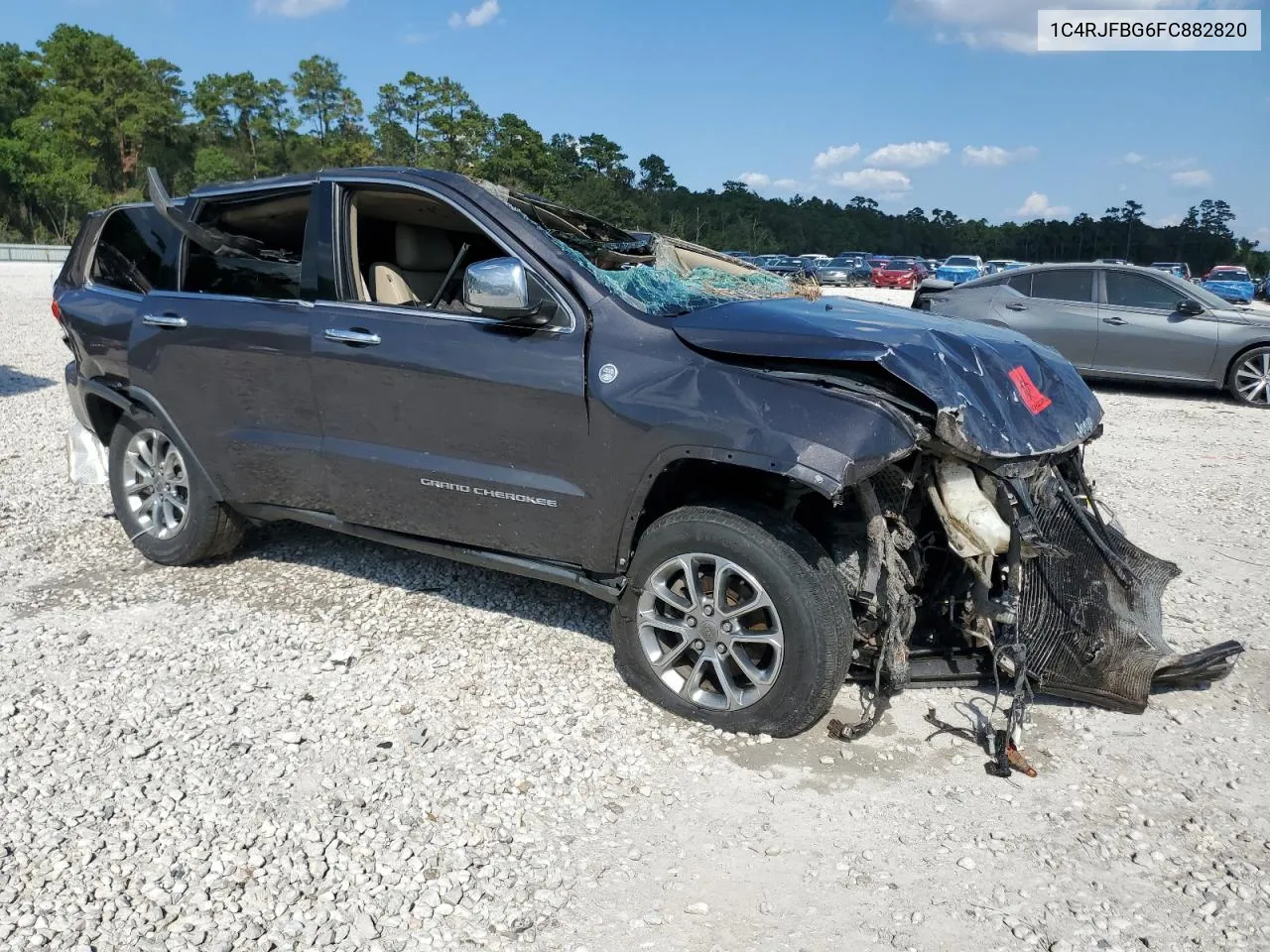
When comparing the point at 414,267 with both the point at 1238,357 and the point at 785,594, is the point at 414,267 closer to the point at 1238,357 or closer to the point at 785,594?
the point at 785,594

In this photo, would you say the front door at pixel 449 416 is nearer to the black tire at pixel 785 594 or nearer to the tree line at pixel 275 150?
the black tire at pixel 785 594

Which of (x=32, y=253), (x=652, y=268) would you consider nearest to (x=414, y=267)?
(x=652, y=268)

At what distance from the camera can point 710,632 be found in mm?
3479

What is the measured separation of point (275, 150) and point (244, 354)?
86843 mm

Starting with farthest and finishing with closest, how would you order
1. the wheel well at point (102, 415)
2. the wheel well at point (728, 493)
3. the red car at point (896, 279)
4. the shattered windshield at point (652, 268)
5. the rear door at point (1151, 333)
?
the red car at point (896, 279) < the rear door at point (1151, 333) < the wheel well at point (102, 415) < the shattered windshield at point (652, 268) < the wheel well at point (728, 493)

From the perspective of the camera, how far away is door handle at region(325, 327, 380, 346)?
4.03 meters

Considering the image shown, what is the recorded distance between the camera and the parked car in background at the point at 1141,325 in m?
10.6

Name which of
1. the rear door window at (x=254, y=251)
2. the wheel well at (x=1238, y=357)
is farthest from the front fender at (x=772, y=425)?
the wheel well at (x=1238, y=357)

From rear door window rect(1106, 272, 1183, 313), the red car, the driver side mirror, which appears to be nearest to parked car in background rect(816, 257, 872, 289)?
the red car

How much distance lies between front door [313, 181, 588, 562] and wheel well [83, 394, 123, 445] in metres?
1.81

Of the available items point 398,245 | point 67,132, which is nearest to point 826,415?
point 398,245

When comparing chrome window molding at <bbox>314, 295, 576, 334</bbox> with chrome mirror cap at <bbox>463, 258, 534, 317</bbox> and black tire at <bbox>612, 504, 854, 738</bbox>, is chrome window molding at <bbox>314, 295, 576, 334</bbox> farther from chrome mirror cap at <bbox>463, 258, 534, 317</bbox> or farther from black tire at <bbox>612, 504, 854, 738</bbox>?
black tire at <bbox>612, 504, 854, 738</bbox>

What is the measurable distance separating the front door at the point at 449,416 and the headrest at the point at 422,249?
9.5 inches

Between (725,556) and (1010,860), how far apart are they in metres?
1.27
